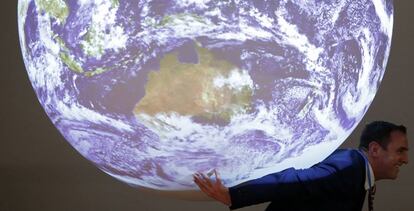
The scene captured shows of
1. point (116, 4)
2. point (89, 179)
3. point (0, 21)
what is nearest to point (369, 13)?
point (116, 4)

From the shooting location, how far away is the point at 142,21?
1.26 meters

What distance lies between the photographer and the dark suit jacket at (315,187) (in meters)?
1.41

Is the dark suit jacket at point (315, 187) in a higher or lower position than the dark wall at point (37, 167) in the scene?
lower

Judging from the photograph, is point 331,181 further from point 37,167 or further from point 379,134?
point 37,167

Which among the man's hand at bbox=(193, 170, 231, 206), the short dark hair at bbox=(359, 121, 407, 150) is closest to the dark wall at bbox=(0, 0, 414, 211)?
the short dark hair at bbox=(359, 121, 407, 150)

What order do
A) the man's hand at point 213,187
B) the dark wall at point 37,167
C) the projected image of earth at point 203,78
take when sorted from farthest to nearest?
the dark wall at point 37,167, the man's hand at point 213,187, the projected image of earth at point 203,78

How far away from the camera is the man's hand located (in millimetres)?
1367

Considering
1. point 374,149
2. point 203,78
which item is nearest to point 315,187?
point 374,149

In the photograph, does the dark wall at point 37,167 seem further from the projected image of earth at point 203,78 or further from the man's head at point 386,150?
the projected image of earth at point 203,78

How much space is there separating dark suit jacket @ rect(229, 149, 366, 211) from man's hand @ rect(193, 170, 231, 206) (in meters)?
0.01

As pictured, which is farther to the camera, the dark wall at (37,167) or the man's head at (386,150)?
the dark wall at (37,167)

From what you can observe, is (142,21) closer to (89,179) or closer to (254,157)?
(254,157)

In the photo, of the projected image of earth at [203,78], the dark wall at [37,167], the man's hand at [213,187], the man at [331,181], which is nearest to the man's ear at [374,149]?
the man at [331,181]

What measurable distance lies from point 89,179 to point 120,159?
49.9 inches
